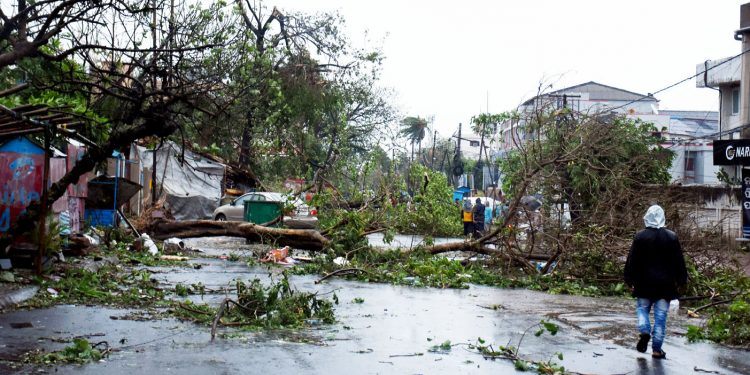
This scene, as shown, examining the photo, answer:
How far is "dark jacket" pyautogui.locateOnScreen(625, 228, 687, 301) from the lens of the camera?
9.59 m

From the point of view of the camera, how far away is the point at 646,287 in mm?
9680

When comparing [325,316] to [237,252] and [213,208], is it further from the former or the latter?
[213,208]

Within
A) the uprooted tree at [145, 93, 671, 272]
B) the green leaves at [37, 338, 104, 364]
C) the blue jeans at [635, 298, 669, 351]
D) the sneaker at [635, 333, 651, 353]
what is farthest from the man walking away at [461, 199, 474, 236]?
the green leaves at [37, 338, 104, 364]

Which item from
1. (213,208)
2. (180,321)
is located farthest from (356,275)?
(213,208)

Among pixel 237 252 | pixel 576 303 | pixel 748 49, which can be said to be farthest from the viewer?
pixel 748 49

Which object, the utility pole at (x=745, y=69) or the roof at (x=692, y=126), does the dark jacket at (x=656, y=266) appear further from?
the roof at (x=692, y=126)

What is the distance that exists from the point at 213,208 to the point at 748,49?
78.2 feet

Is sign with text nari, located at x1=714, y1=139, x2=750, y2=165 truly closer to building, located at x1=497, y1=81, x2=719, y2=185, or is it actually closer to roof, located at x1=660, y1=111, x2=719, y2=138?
building, located at x1=497, y1=81, x2=719, y2=185

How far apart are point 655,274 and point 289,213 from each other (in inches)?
644

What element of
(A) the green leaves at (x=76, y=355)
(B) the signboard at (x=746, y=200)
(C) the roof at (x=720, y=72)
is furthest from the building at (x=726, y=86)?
(A) the green leaves at (x=76, y=355)

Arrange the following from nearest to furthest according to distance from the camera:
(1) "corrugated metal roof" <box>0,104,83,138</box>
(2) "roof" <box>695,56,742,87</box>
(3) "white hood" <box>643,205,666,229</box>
Result: 1. (3) "white hood" <box>643,205,666,229</box>
2. (1) "corrugated metal roof" <box>0,104,83,138</box>
3. (2) "roof" <box>695,56,742,87</box>

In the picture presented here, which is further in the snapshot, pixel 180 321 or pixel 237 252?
pixel 237 252

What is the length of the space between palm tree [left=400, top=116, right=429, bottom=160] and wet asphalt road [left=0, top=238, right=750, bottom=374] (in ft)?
291

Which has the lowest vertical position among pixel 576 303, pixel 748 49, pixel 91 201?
pixel 576 303
